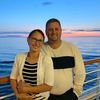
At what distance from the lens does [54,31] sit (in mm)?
2145

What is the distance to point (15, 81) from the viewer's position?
2020mm

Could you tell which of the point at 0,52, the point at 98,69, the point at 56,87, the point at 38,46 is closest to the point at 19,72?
the point at 38,46

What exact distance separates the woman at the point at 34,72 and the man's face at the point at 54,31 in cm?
18

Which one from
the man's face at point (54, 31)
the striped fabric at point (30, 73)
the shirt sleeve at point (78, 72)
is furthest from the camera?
the shirt sleeve at point (78, 72)

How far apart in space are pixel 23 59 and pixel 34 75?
0.13 metres

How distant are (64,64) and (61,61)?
0.10 ft

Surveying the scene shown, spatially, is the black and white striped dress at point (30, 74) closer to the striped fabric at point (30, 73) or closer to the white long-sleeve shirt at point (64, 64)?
the striped fabric at point (30, 73)

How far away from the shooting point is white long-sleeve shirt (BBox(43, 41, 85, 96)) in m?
2.17

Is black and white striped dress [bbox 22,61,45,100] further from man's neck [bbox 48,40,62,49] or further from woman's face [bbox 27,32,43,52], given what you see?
man's neck [bbox 48,40,62,49]

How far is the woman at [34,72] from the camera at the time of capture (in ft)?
6.34

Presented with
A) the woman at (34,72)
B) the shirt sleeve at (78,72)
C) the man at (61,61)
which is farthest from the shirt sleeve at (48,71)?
the shirt sleeve at (78,72)

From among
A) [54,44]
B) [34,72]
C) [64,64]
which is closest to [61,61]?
[64,64]

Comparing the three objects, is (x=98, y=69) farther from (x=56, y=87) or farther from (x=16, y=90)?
(x=16, y=90)

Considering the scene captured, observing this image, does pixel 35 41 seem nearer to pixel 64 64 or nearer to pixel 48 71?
pixel 48 71
